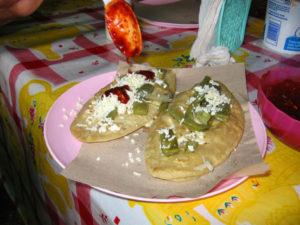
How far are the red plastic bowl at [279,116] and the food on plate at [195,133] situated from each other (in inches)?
6.8

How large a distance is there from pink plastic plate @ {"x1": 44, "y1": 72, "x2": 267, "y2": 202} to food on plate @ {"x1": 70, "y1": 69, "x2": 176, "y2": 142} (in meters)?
0.06

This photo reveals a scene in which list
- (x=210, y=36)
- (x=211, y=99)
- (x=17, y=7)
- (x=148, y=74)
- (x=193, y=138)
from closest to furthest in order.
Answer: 1. (x=193, y=138)
2. (x=211, y=99)
3. (x=17, y=7)
4. (x=148, y=74)
5. (x=210, y=36)

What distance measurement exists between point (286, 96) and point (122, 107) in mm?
965

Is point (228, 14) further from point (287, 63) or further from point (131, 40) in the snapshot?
point (131, 40)

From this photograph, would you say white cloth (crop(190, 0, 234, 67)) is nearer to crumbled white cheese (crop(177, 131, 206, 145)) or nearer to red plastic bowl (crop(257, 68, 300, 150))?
red plastic bowl (crop(257, 68, 300, 150))

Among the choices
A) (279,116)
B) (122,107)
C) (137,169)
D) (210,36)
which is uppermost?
(210,36)

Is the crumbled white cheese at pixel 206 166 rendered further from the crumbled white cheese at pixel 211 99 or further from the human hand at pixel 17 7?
the human hand at pixel 17 7

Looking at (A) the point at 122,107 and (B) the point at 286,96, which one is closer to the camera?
(B) the point at 286,96

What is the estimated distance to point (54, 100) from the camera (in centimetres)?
190

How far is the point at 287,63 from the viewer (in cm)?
238

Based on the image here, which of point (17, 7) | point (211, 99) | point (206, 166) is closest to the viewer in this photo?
point (206, 166)

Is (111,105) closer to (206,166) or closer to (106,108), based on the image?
(106,108)

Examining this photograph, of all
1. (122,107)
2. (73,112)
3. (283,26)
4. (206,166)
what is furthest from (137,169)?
(283,26)

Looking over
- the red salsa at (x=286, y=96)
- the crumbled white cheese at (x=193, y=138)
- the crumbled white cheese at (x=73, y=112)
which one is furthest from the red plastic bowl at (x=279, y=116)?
the crumbled white cheese at (x=73, y=112)
